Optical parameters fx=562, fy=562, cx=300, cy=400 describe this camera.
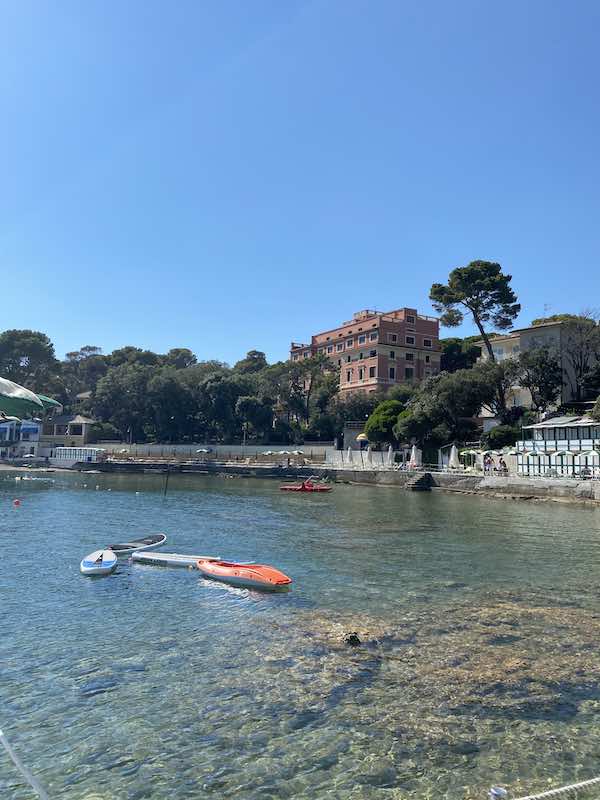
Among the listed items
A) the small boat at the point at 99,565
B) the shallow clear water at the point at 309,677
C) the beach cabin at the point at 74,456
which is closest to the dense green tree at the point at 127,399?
the beach cabin at the point at 74,456

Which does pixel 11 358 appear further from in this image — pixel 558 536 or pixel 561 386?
pixel 558 536

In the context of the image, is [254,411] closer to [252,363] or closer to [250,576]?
[252,363]

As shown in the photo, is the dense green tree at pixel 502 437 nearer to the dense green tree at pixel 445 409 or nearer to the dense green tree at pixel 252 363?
the dense green tree at pixel 445 409

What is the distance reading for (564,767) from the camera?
705 centimetres

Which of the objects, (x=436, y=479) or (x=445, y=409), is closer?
(x=436, y=479)

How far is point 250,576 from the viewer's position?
53.2 feet

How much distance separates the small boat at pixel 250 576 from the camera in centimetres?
1578

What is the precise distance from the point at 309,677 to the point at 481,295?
215 feet

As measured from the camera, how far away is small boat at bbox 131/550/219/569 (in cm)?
1917

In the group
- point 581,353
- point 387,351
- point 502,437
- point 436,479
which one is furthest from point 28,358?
point 581,353

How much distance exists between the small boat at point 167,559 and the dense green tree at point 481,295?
182 feet

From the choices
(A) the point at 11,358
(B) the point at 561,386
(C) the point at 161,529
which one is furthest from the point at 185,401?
(C) the point at 161,529

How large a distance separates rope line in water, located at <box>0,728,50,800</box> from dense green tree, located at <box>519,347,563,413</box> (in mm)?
58847

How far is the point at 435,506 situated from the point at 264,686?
32.1m
